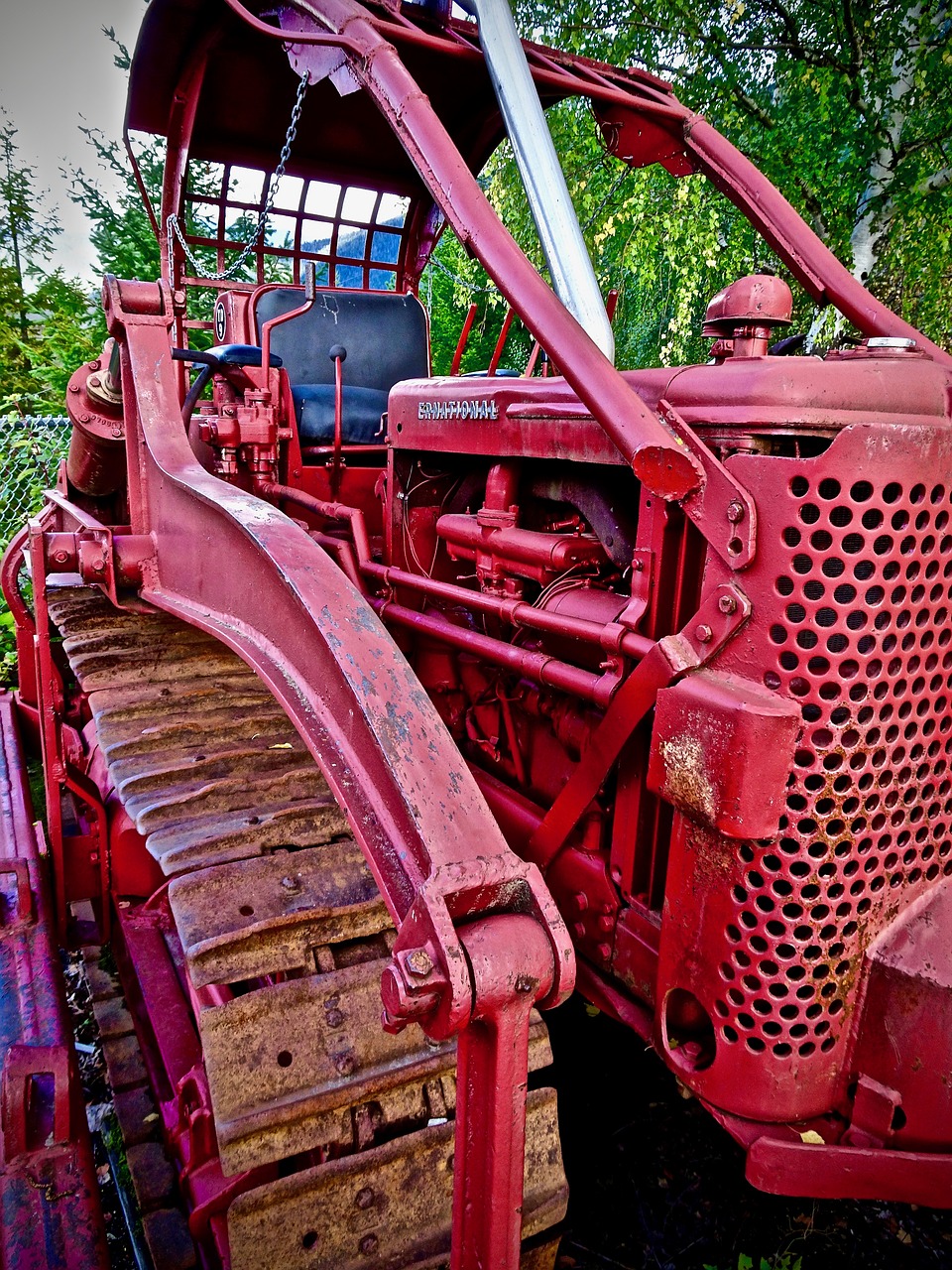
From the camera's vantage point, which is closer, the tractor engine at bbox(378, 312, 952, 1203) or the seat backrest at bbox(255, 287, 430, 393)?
the tractor engine at bbox(378, 312, 952, 1203)

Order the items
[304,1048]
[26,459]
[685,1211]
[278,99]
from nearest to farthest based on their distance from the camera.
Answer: [304,1048], [685,1211], [278,99], [26,459]

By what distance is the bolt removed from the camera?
1089mm

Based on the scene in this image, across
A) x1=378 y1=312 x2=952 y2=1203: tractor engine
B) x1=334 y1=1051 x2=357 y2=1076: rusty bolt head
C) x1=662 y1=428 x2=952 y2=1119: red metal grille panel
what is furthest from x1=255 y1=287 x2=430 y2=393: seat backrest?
x1=334 y1=1051 x2=357 y2=1076: rusty bolt head

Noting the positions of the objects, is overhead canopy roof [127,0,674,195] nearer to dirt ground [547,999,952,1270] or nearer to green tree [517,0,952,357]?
dirt ground [547,999,952,1270]

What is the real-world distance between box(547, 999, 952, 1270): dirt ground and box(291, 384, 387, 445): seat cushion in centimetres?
258

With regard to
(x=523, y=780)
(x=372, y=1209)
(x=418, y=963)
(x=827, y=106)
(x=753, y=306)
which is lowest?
(x=372, y=1209)

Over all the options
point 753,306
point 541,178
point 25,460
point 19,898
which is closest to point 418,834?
point 753,306

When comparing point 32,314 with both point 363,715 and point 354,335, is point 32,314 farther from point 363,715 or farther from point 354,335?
point 363,715

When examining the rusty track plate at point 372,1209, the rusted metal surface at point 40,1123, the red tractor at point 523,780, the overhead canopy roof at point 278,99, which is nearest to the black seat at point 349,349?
the overhead canopy roof at point 278,99

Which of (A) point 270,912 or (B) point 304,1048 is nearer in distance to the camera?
(B) point 304,1048

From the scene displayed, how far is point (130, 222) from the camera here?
8.67 meters

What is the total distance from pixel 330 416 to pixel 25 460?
5710 millimetres

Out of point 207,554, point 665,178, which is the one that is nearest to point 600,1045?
point 207,554

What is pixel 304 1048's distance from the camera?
1518mm
